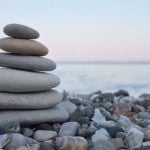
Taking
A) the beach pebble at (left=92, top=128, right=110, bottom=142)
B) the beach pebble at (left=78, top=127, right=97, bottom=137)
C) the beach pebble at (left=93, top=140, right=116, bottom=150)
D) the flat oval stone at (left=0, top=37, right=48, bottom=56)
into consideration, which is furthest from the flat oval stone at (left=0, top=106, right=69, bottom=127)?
the beach pebble at (left=93, top=140, right=116, bottom=150)

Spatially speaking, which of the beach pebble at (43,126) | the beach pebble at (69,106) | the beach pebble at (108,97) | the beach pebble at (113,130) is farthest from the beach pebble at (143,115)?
the beach pebble at (43,126)

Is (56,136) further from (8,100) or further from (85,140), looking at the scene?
(8,100)

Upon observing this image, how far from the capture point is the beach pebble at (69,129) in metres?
5.70

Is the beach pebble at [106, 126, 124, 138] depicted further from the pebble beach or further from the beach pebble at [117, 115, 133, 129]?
the beach pebble at [117, 115, 133, 129]

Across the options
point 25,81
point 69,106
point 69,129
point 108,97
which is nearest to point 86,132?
point 69,129

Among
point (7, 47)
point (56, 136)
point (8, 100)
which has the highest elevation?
point (7, 47)

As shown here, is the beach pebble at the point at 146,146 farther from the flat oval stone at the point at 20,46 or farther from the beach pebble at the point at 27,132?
the flat oval stone at the point at 20,46

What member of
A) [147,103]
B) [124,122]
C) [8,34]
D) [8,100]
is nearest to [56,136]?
[8,100]

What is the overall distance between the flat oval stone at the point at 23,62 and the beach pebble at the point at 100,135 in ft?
4.31

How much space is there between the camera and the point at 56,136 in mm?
5633

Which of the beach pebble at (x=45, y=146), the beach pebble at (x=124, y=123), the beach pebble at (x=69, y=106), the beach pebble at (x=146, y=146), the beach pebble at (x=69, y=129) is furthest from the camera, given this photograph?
the beach pebble at (x=69, y=106)

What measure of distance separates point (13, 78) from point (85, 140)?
1.41 meters

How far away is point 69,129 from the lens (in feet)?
18.9

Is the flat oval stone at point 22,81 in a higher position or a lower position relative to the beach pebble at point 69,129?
higher
